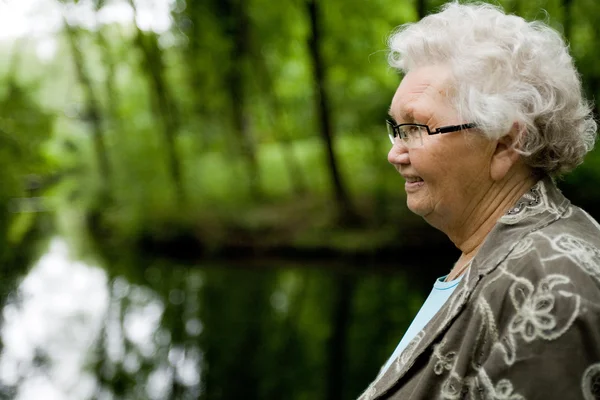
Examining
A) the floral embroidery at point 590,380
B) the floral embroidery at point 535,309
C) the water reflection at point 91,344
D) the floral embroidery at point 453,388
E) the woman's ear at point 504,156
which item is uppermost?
the woman's ear at point 504,156

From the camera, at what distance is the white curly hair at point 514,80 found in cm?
137

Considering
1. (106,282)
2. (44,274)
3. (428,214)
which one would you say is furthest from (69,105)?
(428,214)

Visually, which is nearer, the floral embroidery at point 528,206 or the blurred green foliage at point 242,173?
the floral embroidery at point 528,206

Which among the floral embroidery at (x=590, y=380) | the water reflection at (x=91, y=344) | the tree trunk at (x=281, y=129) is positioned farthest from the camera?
the tree trunk at (x=281, y=129)

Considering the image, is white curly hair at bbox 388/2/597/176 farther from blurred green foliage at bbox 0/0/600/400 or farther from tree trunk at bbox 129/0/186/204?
tree trunk at bbox 129/0/186/204

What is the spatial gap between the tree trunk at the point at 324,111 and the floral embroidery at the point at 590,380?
9168 mm

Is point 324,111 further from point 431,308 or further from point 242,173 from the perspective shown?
point 431,308

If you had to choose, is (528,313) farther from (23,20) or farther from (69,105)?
(69,105)

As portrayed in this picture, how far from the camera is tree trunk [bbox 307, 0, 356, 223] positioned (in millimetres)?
10062

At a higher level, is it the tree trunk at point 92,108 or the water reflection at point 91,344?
the tree trunk at point 92,108

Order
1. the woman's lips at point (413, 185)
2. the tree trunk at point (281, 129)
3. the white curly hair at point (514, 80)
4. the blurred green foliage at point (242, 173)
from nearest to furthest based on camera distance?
the white curly hair at point (514, 80) < the woman's lips at point (413, 185) < the blurred green foliage at point (242, 173) < the tree trunk at point (281, 129)

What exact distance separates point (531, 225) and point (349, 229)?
1043 centimetres

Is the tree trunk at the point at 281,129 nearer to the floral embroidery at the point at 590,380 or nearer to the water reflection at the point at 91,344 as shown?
the water reflection at the point at 91,344

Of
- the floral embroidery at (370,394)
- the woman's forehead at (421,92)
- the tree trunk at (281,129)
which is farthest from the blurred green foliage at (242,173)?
the woman's forehead at (421,92)
